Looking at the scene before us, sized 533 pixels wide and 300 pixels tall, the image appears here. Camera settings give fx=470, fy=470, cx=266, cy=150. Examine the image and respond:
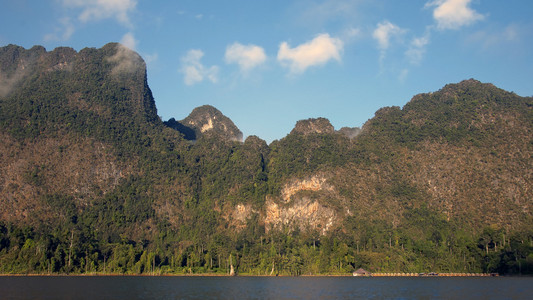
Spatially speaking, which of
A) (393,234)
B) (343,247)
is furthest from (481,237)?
(343,247)

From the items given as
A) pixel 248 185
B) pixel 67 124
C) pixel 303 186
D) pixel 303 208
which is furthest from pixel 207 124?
pixel 303 208

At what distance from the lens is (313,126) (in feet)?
458

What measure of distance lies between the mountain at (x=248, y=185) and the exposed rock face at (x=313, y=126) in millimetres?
435

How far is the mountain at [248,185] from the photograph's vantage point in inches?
3644

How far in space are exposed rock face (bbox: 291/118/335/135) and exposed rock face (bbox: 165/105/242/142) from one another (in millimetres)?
42044

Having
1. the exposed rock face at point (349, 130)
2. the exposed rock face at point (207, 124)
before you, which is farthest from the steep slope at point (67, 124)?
the exposed rock face at point (349, 130)

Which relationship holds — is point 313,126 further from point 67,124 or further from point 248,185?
point 67,124

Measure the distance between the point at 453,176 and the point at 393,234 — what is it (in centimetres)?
2351

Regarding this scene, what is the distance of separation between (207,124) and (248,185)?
62.1 m

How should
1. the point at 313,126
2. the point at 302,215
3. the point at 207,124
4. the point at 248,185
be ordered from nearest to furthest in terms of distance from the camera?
the point at 302,215
the point at 248,185
the point at 313,126
the point at 207,124

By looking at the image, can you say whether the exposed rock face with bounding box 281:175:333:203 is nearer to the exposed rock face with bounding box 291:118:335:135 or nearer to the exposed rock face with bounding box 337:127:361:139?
the exposed rock face with bounding box 291:118:335:135

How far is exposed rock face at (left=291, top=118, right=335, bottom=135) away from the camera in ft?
454

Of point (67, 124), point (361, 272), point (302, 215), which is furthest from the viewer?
point (67, 124)

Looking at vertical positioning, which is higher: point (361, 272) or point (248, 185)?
point (248, 185)
